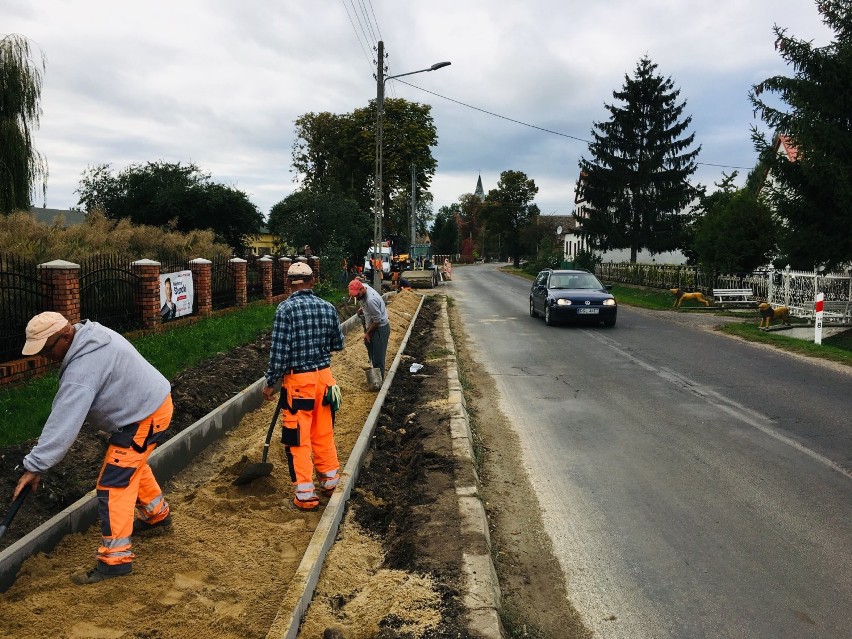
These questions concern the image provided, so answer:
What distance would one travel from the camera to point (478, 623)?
3.23 meters

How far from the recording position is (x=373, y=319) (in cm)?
884

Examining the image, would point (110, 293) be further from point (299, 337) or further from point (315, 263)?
point (315, 263)

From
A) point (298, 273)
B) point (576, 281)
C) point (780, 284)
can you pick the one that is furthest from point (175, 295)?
point (780, 284)

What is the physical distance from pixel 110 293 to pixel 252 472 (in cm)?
703

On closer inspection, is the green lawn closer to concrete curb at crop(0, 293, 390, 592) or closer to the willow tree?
concrete curb at crop(0, 293, 390, 592)

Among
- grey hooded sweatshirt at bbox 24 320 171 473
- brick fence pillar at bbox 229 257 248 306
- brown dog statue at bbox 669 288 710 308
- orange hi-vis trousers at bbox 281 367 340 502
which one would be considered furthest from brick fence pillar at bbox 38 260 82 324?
brown dog statue at bbox 669 288 710 308

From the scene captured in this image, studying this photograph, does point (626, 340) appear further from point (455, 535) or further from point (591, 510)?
point (455, 535)

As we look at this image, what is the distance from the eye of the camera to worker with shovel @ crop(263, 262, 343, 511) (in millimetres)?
4984

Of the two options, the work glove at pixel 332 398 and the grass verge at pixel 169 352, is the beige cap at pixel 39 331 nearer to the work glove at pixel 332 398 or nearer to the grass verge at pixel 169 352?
the work glove at pixel 332 398

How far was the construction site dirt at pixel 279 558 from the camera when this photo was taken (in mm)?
3436

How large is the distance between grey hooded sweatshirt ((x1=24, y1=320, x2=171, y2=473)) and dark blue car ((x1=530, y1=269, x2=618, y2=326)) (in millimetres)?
13663

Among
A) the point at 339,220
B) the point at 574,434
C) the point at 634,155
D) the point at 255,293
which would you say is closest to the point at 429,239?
the point at 634,155

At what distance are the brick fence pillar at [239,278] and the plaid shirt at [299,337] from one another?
42.9 ft

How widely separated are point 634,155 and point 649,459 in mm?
37309
